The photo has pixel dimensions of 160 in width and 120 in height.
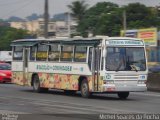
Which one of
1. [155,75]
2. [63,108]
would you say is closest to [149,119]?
[63,108]

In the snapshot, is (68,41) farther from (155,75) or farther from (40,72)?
(155,75)

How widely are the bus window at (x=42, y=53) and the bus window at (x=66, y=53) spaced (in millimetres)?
1587

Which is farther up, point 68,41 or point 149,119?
point 68,41

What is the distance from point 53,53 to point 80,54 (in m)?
2.54

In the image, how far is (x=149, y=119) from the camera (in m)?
14.7

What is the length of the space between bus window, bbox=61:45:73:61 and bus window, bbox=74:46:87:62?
467mm

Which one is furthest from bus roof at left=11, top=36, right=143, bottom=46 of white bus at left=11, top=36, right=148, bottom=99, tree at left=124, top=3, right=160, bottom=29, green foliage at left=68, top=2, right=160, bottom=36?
tree at left=124, top=3, right=160, bottom=29

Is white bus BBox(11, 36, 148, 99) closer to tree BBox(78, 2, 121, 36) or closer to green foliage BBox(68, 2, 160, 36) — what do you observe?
green foliage BBox(68, 2, 160, 36)

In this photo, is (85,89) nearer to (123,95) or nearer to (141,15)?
(123,95)

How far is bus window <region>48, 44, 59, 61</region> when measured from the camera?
27803mm

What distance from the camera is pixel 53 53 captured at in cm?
2809

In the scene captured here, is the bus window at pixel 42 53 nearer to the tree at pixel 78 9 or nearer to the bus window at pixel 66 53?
the bus window at pixel 66 53

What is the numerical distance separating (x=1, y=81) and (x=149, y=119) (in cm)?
2590

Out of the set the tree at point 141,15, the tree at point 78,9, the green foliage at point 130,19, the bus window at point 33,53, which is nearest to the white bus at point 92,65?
the bus window at point 33,53
